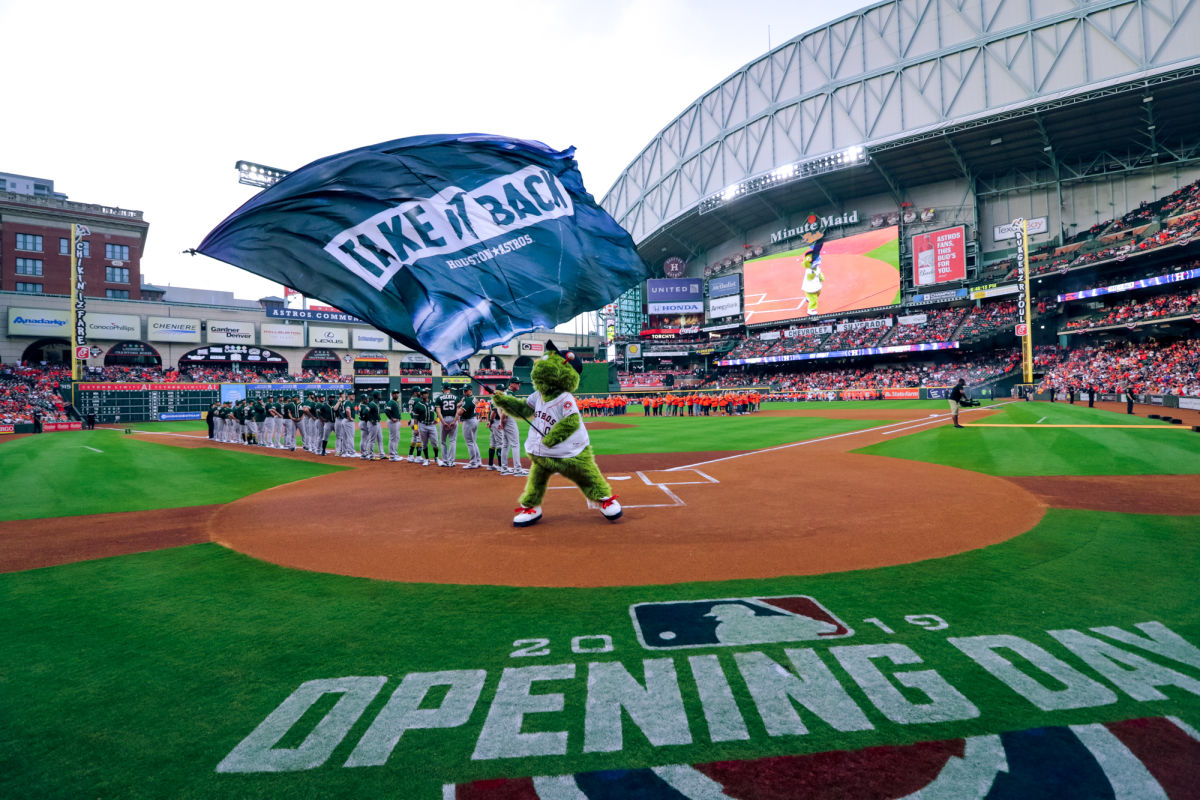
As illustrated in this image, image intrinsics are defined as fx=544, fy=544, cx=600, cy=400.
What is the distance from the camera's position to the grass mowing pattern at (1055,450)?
449 inches

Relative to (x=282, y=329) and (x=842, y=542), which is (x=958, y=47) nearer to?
(x=842, y=542)

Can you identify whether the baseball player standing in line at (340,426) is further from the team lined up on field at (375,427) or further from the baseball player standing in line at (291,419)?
the baseball player standing in line at (291,419)

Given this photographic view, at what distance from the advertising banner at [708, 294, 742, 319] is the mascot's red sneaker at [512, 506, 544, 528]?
66.3 metres

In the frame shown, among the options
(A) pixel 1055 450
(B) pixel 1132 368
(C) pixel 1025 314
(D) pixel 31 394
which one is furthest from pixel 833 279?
A: (D) pixel 31 394

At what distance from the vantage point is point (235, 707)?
3.05 meters

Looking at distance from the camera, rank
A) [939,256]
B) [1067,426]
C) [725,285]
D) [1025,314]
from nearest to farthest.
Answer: [1067,426] < [1025,314] < [939,256] < [725,285]

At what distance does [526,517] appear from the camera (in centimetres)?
745

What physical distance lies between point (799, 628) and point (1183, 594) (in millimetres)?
3452

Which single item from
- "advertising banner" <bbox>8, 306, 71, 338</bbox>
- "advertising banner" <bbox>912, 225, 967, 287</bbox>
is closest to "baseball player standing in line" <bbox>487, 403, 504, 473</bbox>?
"advertising banner" <bbox>8, 306, 71, 338</bbox>

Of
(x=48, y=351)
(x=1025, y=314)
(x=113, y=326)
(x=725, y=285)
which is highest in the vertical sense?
(x=725, y=285)

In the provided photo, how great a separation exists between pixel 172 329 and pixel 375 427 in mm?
47408

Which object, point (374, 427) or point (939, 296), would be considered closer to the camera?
point (374, 427)

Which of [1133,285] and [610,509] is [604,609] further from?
[1133,285]

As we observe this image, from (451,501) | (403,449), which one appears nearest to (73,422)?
(403,449)
